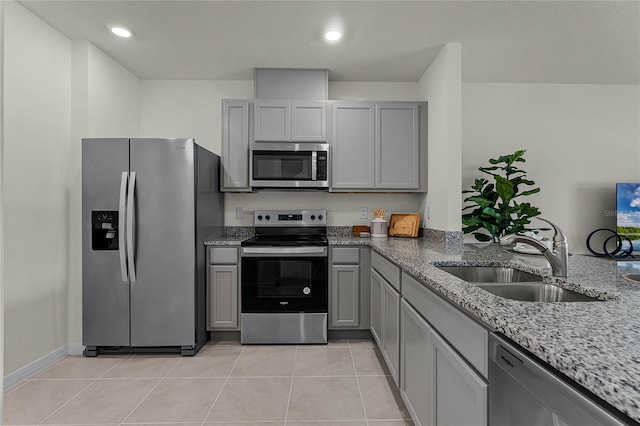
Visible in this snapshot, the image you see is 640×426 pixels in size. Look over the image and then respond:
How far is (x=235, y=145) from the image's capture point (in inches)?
126

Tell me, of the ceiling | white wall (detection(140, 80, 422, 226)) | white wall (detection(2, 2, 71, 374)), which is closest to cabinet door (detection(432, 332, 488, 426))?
the ceiling

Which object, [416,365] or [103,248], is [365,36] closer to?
[416,365]

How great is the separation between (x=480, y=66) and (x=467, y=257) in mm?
2167

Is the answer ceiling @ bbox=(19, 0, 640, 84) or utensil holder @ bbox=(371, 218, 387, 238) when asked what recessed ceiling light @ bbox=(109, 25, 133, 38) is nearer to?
ceiling @ bbox=(19, 0, 640, 84)

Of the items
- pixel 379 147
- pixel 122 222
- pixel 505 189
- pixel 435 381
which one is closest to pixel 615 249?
pixel 505 189

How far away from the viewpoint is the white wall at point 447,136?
2.74 meters

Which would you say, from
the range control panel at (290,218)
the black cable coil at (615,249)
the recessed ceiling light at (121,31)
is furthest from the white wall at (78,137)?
the black cable coil at (615,249)

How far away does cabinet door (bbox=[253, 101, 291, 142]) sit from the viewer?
3182 millimetres

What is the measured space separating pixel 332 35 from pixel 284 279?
6.77 feet

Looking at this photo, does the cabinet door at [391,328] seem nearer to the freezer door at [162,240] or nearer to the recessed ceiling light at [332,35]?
the freezer door at [162,240]

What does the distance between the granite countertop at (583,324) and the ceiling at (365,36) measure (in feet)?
5.99

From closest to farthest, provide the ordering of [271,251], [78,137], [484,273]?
[484,273]
[78,137]
[271,251]

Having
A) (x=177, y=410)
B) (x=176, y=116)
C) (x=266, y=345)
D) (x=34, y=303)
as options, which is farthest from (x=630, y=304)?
(x=176, y=116)

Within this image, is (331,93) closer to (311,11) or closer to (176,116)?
(311,11)
